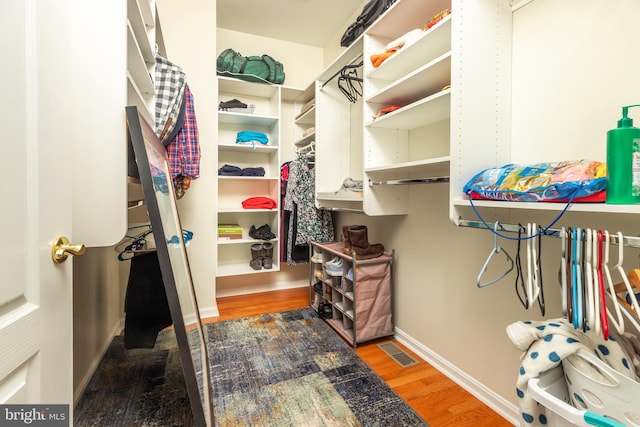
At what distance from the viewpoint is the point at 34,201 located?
1.95ft

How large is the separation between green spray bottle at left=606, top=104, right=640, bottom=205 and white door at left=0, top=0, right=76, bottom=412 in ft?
4.57

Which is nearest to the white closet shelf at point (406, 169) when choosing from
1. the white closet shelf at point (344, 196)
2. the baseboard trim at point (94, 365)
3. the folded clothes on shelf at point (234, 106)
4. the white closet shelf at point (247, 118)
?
the white closet shelf at point (344, 196)

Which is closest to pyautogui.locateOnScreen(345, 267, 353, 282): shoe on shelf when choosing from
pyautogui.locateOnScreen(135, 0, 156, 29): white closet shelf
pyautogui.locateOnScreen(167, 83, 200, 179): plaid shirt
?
pyautogui.locateOnScreen(167, 83, 200, 179): plaid shirt

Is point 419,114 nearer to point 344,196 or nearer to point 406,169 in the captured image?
point 406,169

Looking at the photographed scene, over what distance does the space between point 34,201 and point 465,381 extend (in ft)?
6.78

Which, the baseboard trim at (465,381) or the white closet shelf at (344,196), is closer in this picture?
the baseboard trim at (465,381)

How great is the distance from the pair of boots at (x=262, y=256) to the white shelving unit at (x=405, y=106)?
1444 millimetres

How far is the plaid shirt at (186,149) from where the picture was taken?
2.00 metres

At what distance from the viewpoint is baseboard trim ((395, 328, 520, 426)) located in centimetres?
145

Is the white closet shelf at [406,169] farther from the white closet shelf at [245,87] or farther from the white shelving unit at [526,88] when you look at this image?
the white closet shelf at [245,87]

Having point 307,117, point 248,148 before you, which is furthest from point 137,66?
point 307,117

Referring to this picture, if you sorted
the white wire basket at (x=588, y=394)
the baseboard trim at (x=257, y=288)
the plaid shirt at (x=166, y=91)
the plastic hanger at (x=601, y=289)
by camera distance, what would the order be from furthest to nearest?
the baseboard trim at (x=257, y=288), the plaid shirt at (x=166, y=91), the plastic hanger at (x=601, y=289), the white wire basket at (x=588, y=394)

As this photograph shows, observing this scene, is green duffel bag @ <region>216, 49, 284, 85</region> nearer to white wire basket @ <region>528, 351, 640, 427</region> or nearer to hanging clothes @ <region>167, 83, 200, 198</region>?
hanging clothes @ <region>167, 83, 200, 198</region>

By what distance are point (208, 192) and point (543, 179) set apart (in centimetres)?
242
